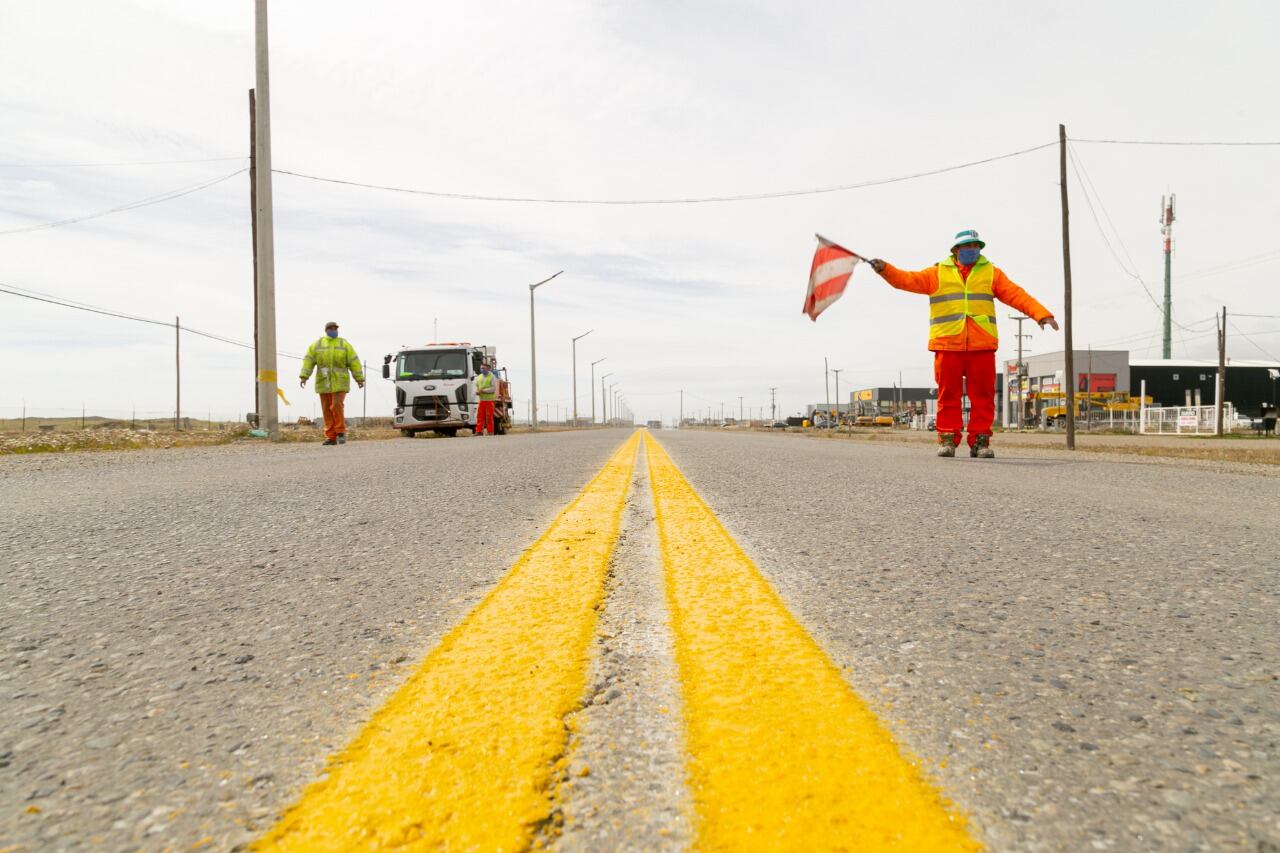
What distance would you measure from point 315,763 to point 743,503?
10.2ft

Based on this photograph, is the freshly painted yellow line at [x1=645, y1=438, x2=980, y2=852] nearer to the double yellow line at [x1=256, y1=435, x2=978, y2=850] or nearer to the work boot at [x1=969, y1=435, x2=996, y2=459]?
the double yellow line at [x1=256, y1=435, x2=978, y2=850]

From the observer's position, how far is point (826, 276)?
8.28 meters

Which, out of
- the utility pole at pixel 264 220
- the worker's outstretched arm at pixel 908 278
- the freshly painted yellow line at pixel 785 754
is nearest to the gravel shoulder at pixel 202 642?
the freshly painted yellow line at pixel 785 754

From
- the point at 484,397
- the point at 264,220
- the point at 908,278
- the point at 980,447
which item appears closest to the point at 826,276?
the point at 908,278

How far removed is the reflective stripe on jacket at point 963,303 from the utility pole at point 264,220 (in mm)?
11720

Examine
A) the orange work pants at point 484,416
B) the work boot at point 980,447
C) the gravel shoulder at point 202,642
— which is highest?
the orange work pants at point 484,416

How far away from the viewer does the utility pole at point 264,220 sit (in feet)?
45.3

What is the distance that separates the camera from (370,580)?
1966 millimetres

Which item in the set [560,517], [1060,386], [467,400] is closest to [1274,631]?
[560,517]

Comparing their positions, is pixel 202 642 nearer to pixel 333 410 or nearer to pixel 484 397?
pixel 333 410

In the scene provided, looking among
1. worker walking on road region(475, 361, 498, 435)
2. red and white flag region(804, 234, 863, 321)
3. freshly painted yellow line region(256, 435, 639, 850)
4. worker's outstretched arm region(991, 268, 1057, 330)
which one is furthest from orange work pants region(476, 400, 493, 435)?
freshly painted yellow line region(256, 435, 639, 850)

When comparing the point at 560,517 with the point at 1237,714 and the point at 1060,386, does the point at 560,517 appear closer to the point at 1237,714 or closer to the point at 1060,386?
the point at 1237,714

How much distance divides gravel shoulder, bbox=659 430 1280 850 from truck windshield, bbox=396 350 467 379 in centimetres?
1925

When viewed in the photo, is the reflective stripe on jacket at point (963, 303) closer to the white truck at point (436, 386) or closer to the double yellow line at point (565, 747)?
the double yellow line at point (565, 747)
